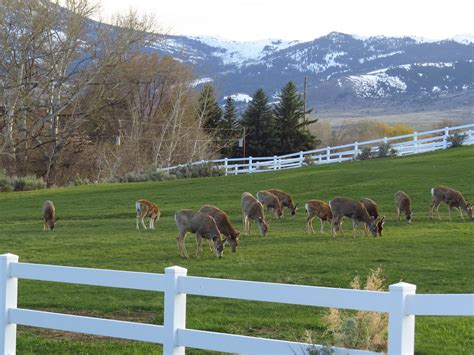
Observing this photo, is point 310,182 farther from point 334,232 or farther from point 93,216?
point 334,232

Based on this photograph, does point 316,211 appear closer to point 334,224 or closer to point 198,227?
point 334,224

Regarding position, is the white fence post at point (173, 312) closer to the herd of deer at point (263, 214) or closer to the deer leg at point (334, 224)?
the herd of deer at point (263, 214)

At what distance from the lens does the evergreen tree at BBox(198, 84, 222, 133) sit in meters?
70.5

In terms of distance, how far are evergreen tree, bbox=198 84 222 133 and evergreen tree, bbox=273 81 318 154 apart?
6324 millimetres

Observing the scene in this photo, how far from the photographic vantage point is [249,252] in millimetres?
18156

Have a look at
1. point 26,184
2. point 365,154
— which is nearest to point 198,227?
point 26,184

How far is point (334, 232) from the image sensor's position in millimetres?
20875

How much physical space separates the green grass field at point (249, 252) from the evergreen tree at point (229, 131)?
3370 cm

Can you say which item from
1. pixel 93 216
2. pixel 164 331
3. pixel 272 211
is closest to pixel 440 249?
pixel 272 211

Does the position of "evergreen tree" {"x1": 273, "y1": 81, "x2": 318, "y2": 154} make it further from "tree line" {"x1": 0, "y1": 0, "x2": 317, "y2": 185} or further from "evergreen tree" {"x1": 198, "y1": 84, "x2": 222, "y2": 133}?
"evergreen tree" {"x1": 198, "y1": 84, "x2": 222, "y2": 133}

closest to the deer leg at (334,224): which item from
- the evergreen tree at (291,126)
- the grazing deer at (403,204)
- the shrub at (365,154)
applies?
the grazing deer at (403,204)

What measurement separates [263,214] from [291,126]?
48038mm

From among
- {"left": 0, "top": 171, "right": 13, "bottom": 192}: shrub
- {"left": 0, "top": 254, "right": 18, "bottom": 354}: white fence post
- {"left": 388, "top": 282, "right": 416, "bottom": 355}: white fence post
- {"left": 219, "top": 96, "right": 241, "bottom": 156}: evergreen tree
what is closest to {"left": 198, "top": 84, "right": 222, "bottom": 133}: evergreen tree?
{"left": 219, "top": 96, "right": 241, "bottom": 156}: evergreen tree

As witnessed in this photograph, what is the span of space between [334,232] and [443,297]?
1481 cm
